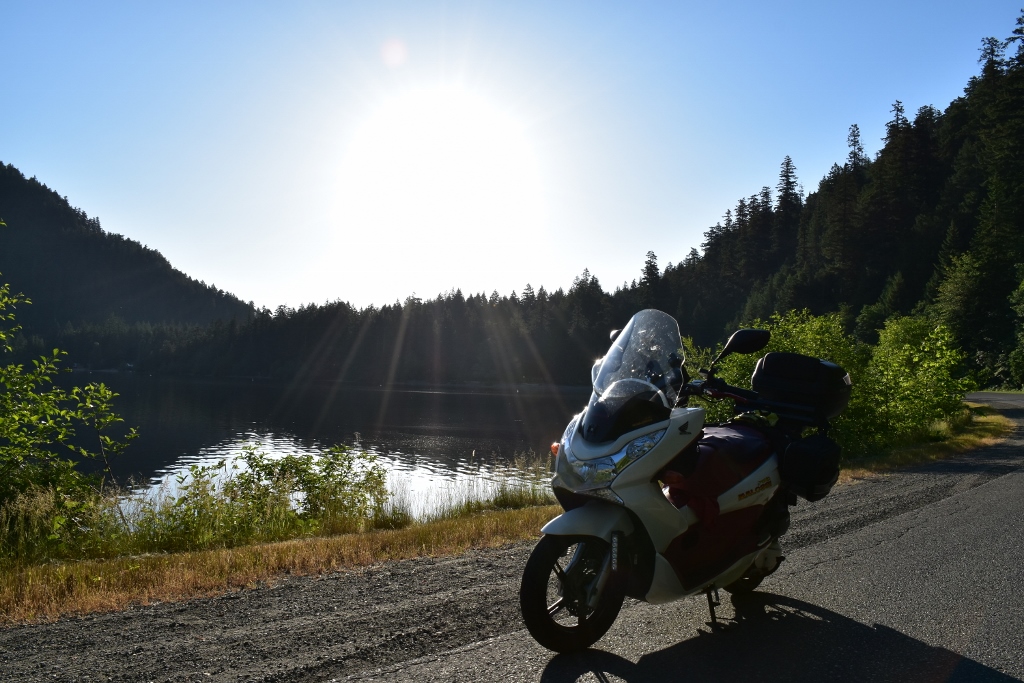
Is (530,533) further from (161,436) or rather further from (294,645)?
(161,436)

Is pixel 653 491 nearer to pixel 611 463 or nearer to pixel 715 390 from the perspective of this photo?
pixel 611 463

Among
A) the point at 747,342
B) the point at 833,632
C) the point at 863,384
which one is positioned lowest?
the point at 833,632

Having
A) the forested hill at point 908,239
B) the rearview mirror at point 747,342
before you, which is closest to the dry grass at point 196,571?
the rearview mirror at point 747,342

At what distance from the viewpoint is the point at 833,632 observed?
12.7ft

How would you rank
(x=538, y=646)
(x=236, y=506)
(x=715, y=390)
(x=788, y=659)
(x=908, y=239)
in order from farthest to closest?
(x=908, y=239), (x=236, y=506), (x=715, y=390), (x=538, y=646), (x=788, y=659)

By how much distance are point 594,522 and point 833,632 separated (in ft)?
5.38

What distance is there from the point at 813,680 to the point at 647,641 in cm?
83

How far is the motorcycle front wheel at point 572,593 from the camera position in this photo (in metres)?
3.42

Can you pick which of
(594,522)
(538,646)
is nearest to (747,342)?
(594,522)

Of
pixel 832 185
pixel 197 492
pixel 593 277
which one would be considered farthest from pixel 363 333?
pixel 197 492

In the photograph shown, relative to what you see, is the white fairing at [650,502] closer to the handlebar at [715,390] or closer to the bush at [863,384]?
the handlebar at [715,390]

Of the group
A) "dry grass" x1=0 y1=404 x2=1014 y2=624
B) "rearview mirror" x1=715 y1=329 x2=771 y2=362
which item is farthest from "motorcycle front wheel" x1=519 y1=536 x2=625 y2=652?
"dry grass" x1=0 y1=404 x2=1014 y2=624

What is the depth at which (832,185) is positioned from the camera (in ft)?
336

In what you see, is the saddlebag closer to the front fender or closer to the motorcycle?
the motorcycle
